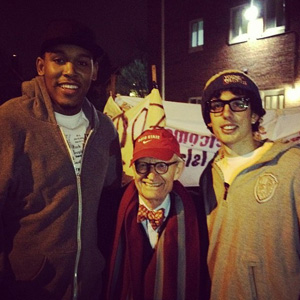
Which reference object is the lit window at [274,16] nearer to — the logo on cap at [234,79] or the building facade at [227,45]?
the building facade at [227,45]

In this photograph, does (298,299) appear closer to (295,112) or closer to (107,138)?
(107,138)

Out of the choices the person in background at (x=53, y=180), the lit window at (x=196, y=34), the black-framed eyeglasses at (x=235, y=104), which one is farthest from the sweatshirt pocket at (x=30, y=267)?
the lit window at (x=196, y=34)

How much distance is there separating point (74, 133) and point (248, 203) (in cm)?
150

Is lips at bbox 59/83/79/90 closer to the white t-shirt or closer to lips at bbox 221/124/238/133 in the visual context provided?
the white t-shirt

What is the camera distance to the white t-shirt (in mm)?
Result: 2555

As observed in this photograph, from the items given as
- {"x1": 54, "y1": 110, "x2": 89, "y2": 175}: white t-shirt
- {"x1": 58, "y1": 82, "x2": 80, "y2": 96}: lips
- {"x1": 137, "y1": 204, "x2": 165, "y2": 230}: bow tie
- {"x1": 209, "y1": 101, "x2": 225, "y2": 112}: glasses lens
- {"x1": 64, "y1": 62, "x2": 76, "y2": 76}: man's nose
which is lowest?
{"x1": 137, "y1": 204, "x2": 165, "y2": 230}: bow tie

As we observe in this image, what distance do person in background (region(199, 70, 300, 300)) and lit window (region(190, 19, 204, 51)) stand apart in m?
11.7

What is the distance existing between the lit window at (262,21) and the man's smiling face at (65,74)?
10162mm

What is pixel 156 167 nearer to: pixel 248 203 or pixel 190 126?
pixel 248 203

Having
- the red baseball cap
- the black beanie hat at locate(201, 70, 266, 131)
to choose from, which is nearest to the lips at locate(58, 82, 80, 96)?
the red baseball cap

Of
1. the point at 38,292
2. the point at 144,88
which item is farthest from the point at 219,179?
the point at 144,88

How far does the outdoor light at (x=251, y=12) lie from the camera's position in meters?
11.1

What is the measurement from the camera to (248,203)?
2.31 m

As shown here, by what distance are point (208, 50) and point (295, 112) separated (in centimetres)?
857
